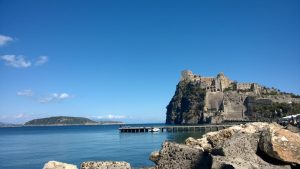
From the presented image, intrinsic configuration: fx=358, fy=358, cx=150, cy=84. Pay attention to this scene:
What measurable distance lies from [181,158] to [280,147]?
7.84 ft

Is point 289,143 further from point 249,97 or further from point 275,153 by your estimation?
point 249,97

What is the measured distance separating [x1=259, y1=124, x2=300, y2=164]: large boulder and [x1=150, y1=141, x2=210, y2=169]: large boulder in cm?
155

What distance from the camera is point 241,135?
868 cm

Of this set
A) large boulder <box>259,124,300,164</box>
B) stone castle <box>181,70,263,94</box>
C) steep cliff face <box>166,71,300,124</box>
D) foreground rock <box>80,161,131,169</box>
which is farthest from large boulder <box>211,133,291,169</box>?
stone castle <box>181,70,263,94</box>

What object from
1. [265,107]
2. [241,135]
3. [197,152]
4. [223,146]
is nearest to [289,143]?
[241,135]

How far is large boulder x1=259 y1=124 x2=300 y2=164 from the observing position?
8.23 m

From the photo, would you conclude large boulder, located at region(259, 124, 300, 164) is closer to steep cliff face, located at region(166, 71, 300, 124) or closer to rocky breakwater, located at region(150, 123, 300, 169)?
rocky breakwater, located at region(150, 123, 300, 169)

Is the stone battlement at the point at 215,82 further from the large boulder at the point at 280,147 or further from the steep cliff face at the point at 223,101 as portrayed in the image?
the large boulder at the point at 280,147

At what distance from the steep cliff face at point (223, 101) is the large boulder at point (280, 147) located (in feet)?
356

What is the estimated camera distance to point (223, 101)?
137125 millimetres

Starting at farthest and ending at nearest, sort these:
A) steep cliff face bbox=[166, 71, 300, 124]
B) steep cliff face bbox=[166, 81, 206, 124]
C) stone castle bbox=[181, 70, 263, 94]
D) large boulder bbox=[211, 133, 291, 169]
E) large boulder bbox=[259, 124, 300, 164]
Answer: steep cliff face bbox=[166, 81, 206, 124]
stone castle bbox=[181, 70, 263, 94]
steep cliff face bbox=[166, 71, 300, 124]
large boulder bbox=[259, 124, 300, 164]
large boulder bbox=[211, 133, 291, 169]

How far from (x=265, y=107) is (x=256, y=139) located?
395ft

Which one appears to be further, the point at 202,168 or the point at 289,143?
the point at 289,143

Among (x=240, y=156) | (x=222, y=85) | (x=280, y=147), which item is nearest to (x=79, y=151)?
(x=280, y=147)
